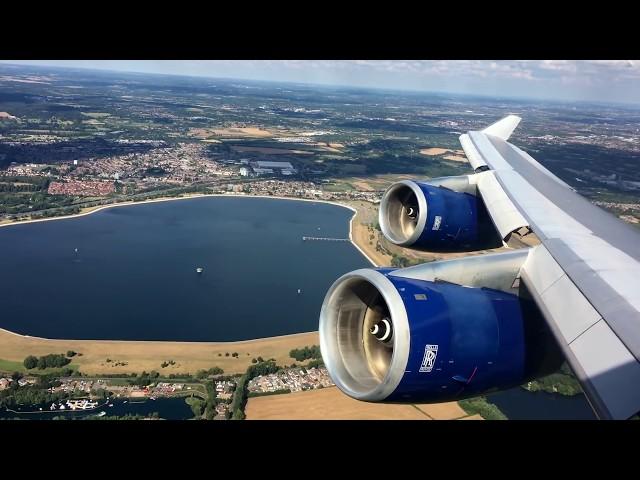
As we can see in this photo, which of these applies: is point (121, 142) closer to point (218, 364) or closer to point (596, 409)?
point (218, 364)

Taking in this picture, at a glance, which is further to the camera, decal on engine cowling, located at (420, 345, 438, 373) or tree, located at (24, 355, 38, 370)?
tree, located at (24, 355, 38, 370)

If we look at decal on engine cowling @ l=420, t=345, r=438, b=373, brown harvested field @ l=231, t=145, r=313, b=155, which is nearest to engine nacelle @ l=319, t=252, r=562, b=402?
decal on engine cowling @ l=420, t=345, r=438, b=373

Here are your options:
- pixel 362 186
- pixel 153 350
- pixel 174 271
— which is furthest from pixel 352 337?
pixel 362 186

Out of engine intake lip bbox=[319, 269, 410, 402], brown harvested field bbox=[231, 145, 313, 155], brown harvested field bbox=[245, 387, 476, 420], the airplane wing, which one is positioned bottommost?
brown harvested field bbox=[245, 387, 476, 420]

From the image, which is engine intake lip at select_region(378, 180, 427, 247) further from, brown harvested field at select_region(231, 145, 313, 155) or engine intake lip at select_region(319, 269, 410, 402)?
brown harvested field at select_region(231, 145, 313, 155)

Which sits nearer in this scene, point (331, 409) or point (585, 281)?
point (585, 281)

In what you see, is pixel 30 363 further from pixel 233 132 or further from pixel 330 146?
pixel 233 132
